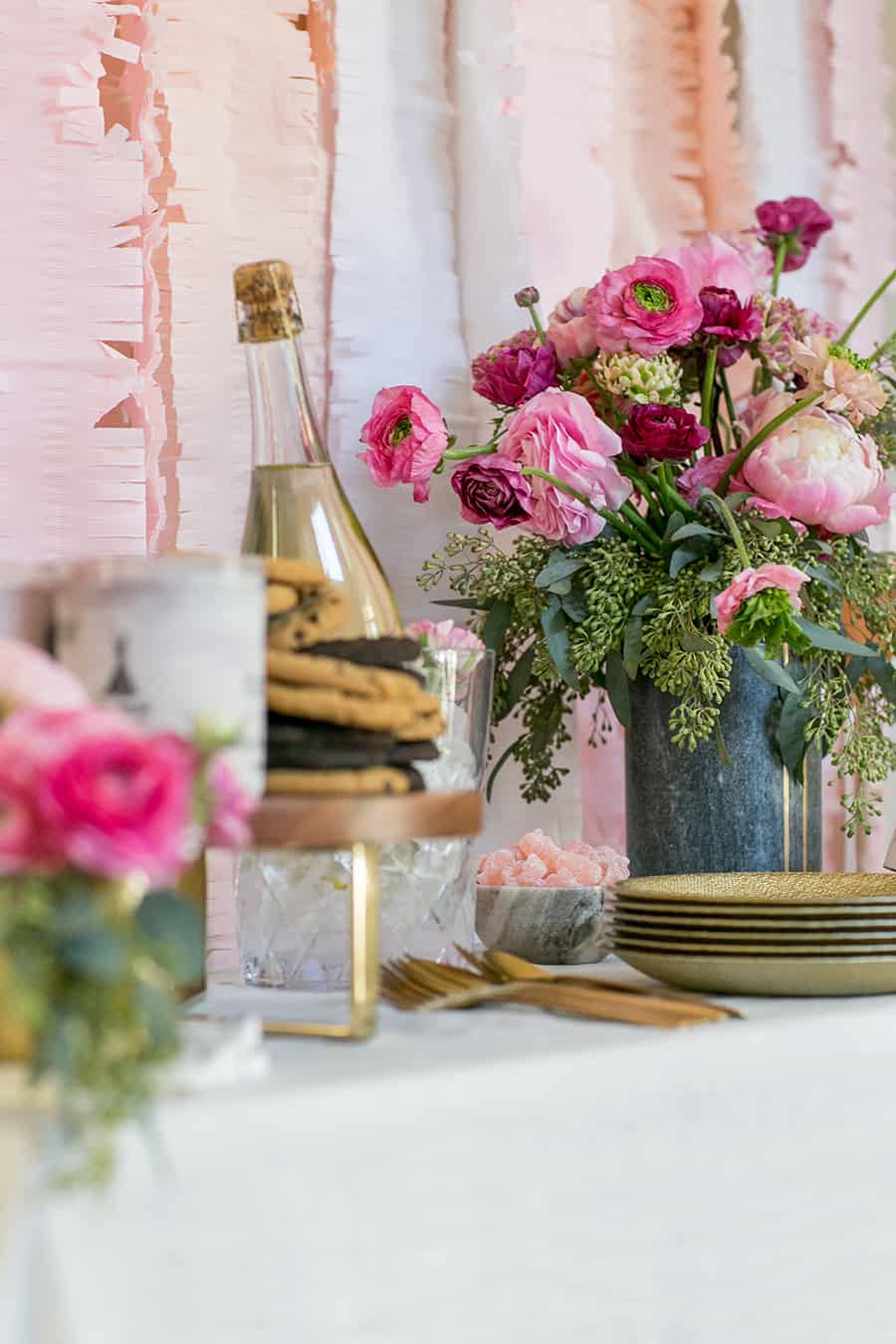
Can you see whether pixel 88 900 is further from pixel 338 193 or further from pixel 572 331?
pixel 338 193

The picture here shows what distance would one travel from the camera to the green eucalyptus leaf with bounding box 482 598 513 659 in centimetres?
124

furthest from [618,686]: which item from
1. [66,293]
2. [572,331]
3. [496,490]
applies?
[66,293]

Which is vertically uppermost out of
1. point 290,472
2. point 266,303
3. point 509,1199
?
point 266,303

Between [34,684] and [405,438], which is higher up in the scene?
[405,438]

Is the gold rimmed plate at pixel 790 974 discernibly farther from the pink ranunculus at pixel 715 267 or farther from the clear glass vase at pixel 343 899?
the pink ranunculus at pixel 715 267

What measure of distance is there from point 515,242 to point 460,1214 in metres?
0.97

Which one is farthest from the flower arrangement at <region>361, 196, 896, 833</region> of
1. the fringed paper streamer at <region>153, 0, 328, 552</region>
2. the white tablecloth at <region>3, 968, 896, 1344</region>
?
the white tablecloth at <region>3, 968, 896, 1344</region>

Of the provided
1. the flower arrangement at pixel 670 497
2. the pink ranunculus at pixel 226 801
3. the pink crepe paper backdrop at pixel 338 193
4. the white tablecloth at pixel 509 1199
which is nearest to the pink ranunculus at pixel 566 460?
the flower arrangement at pixel 670 497

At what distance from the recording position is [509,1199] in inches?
25.5

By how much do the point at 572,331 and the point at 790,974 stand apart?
0.60 meters

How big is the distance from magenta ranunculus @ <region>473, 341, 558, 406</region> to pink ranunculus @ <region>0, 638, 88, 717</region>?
694 mm

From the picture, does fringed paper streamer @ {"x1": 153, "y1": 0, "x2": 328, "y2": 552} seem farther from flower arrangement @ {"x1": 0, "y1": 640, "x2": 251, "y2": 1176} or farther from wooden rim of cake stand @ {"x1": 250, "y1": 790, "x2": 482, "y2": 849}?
flower arrangement @ {"x1": 0, "y1": 640, "x2": 251, "y2": 1176}

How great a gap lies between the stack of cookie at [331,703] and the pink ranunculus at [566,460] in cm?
42

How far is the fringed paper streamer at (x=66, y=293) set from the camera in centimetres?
118
